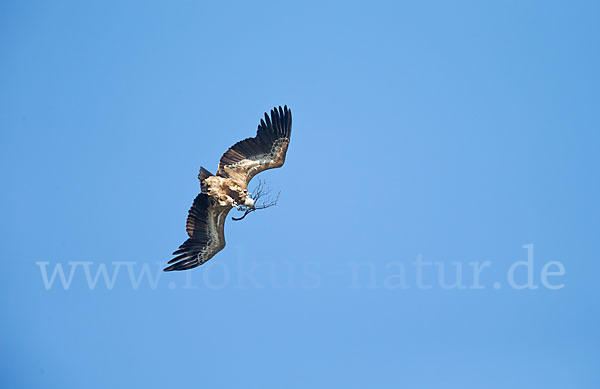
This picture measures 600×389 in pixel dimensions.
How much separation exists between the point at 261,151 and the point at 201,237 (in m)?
3.68

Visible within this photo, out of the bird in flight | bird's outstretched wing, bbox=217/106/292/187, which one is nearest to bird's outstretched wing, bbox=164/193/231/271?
the bird in flight

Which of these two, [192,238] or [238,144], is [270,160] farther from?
[192,238]

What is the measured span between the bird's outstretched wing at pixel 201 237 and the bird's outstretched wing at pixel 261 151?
138cm

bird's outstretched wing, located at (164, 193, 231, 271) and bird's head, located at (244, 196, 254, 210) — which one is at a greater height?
bird's head, located at (244, 196, 254, 210)

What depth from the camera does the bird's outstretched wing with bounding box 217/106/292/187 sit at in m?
22.7

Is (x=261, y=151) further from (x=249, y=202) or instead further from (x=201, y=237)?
(x=201, y=237)

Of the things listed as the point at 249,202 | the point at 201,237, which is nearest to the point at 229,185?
the point at 249,202

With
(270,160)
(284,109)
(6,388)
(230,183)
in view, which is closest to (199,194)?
(230,183)

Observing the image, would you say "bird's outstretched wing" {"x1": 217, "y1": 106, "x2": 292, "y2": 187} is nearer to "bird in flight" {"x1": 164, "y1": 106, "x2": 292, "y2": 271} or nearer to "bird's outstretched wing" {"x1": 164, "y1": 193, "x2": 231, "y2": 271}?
"bird in flight" {"x1": 164, "y1": 106, "x2": 292, "y2": 271}

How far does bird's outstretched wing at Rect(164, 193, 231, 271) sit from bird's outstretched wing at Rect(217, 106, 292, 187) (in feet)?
4.52

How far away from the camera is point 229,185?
22344mm

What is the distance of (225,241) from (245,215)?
142 centimetres

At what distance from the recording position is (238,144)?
75.0 feet

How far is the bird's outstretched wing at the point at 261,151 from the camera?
22.7 m
